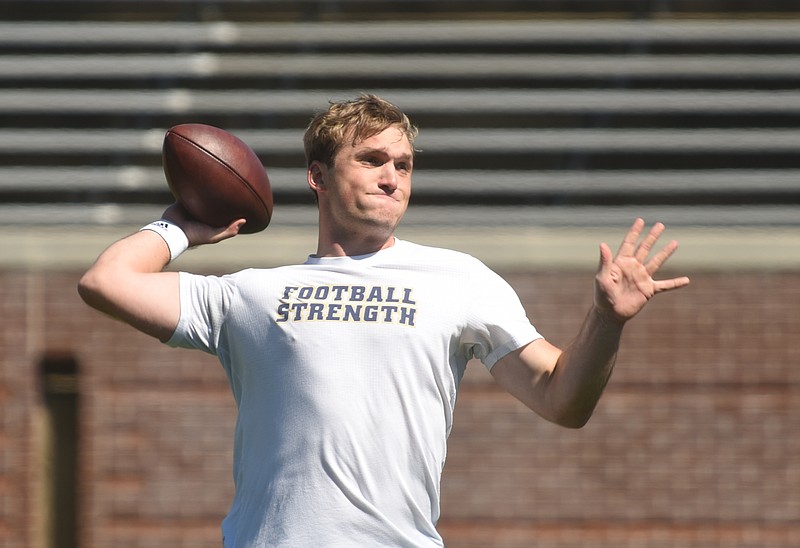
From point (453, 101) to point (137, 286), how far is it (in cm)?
446

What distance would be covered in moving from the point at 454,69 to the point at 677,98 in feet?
4.28

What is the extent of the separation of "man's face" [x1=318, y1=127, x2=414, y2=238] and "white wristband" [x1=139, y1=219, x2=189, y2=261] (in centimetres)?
41

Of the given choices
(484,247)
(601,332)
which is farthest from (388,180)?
(484,247)

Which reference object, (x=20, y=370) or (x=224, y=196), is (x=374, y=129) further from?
(x=20, y=370)

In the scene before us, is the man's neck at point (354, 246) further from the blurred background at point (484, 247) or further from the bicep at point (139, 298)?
the blurred background at point (484, 247)

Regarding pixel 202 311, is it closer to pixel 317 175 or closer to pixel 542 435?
pixel 317 175

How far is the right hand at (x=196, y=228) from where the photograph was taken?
307cm

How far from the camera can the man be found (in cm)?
263

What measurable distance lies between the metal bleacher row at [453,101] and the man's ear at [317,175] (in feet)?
12.5

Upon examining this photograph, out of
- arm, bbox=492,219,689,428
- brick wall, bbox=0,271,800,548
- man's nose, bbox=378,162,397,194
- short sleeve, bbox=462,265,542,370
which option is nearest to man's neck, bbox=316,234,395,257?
man's nose, bbox=378,162,397,194

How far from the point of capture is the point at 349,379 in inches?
106

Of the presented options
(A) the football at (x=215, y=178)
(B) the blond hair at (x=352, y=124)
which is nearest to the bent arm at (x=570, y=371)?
(B) the blond hair at (x=352, y=124)

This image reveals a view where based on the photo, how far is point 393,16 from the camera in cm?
743

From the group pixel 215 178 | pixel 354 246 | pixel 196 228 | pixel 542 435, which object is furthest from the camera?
pixel 542 435
